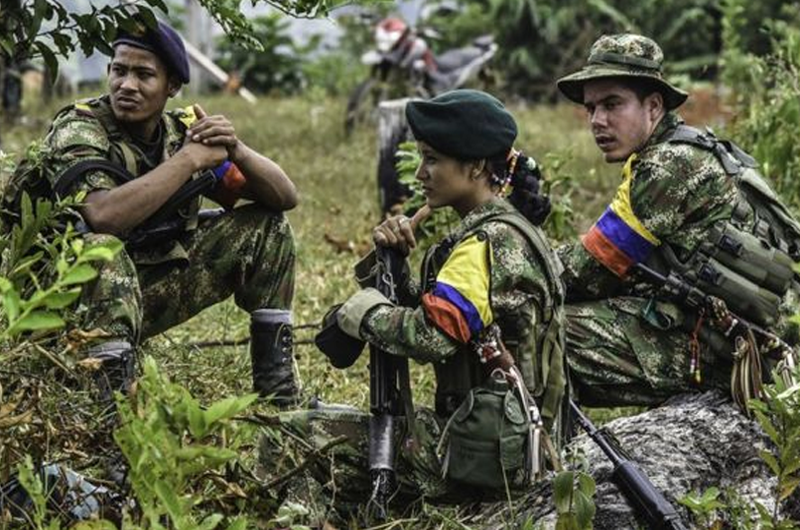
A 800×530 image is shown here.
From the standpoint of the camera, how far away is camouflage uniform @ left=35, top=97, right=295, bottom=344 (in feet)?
17.1

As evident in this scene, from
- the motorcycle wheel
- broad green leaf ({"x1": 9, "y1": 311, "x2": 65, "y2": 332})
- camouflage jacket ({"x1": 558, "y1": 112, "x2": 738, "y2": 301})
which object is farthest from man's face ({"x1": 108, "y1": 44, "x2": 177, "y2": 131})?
the motorcycle wheel

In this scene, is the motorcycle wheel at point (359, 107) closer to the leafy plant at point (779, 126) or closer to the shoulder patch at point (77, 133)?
the leafy plant at point (779, 126)

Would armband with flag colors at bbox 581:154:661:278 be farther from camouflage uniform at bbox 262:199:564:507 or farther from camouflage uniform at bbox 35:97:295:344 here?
camouflage uniform at bbox 35:97:295:344

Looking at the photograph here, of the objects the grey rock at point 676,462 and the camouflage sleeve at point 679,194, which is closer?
the grey rock at point 676,462

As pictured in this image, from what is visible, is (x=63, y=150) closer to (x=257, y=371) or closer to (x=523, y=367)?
(x=257, y=371)

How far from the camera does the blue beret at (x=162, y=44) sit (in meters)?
5.32

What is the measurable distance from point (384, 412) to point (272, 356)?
111 centimetres

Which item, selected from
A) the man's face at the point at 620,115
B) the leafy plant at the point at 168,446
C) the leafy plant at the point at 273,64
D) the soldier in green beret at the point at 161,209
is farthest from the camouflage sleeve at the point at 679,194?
the leafy plant at the point at 273,64

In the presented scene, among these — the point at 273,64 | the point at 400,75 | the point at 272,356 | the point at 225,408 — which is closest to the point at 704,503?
the point at 225,408

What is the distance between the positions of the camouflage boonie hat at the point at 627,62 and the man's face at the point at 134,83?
149cm

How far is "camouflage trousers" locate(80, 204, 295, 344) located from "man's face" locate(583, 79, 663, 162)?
4.13 ft

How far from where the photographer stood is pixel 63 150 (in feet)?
16.7

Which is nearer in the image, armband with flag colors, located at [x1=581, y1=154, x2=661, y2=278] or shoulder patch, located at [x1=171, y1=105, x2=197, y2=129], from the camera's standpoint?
armband with flag colors, located at [x1=581, y1=154, x2=661, y2=278]

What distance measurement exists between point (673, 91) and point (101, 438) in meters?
2.50
